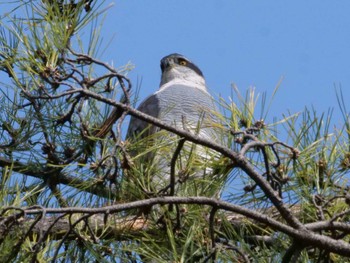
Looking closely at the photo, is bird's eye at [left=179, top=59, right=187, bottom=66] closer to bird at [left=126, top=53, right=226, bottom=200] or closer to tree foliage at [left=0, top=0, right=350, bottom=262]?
bird at [left=126, top=53, right=226, bottom=200]

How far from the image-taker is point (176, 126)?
263 centimetres

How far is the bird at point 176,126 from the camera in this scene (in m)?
2.73

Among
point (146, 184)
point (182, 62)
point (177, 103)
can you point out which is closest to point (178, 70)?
point (182, 62)

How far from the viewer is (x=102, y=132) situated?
2979 mm

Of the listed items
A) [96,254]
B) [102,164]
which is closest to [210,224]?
[96,254]

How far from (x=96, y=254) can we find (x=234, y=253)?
1.17 ft

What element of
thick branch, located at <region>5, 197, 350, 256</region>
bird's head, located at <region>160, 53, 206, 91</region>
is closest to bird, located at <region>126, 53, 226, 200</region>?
bird's head, located at <region>160, 53, 206, 91</region>

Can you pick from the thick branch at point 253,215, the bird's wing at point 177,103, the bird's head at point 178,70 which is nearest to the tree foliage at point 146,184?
the thick branch at point 253,215

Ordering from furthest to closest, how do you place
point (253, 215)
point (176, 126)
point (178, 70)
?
point (178, 70)
point (176, 126)
point (253, 215)

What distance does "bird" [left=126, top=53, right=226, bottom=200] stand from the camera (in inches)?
107

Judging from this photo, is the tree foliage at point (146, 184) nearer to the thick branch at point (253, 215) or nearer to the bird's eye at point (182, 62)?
the thick branch at point (253, 215)

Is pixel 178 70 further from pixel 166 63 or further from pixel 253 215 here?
pixel 253 215

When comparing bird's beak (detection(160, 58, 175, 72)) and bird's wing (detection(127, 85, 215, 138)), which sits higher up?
bird's beak (detection(160, 58, 175, 72))

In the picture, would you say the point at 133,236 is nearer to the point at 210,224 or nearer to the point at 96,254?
the point at 96,254
